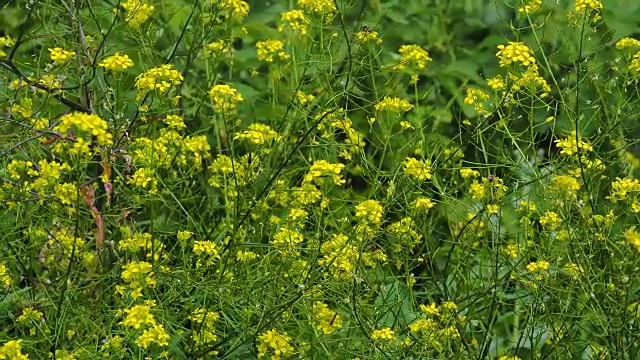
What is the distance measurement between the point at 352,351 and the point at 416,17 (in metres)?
2.19

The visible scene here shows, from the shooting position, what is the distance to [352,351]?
240cm

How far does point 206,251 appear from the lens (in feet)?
7.95

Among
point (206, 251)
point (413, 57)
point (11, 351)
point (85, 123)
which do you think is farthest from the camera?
point (413, 57)

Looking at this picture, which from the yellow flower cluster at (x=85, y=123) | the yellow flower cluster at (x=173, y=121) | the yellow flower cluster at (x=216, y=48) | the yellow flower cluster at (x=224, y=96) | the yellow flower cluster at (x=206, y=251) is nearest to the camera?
the yellow flower cluster at (x=85, y=123)

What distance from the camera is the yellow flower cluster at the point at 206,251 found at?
2.40 metres

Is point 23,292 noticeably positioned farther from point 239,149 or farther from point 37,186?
point 239,149

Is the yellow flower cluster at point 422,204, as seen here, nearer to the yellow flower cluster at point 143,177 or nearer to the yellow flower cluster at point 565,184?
the yellow flower cluster at point 565,184

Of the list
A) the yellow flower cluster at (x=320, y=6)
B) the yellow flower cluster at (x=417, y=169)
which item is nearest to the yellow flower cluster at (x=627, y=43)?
the yellow flower cluster at (x=417, y=169)

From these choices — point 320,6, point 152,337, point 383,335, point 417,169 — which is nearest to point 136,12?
point 320,6

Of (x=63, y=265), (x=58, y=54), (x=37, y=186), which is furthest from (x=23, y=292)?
(x=58, y=54)

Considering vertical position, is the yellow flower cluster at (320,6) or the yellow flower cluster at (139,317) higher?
the yellow flower cluster at (320,6)

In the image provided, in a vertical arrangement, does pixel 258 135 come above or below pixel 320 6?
below

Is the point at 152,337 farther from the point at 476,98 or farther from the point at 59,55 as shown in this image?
the point at 476,98

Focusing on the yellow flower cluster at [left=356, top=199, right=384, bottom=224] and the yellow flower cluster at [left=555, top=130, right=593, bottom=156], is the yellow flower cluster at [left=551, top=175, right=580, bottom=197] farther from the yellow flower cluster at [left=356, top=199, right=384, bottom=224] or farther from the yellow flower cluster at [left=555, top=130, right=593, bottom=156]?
the yellow flower cluster at [left=356, top=199, right=384, bottom=224]
